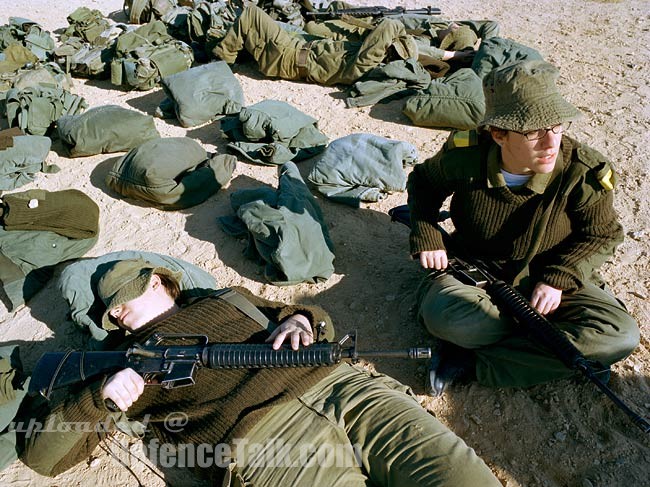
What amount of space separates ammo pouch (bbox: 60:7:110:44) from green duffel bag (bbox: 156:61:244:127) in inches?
124

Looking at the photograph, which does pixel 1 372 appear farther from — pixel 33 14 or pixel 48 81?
pixel 33 14

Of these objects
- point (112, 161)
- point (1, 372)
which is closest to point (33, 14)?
point (112, 161)

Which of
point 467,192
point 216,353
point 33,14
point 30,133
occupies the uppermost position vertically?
point 467,192

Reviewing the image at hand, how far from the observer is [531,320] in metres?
2.76

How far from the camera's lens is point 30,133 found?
18.8 ft

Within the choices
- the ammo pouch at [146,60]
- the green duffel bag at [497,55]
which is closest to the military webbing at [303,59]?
the ammo pouch at [146,60]

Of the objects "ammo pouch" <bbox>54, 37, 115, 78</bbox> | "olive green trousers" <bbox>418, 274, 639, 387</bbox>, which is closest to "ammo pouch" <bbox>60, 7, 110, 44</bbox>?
"ammo pouch" <bbox>54, 37, 115, 78</bbox>

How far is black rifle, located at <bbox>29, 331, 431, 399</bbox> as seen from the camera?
2.54 metres

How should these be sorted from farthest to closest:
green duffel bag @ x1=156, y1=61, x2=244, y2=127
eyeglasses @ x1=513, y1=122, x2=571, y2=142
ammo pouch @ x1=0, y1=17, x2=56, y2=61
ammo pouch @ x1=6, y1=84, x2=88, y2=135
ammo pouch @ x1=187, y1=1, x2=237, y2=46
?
ammo pouch @ x1=0, y1=17, x2=56, y2=61 → ammo pouch @ x1=187, y1=1, x2=237, y2=46 → green duffel bag @ x1=156, y1=61, x2=244, y2=127 → ammo pouch @ x1=6, y1=84, x2=88, y2=135 → eyeglasses @ x1=513, y1=122, x2=571, y2=142

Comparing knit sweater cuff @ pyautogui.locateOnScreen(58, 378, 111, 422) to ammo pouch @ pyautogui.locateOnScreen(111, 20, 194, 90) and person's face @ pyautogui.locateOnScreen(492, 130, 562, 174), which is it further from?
ammo pouch @ pyautogui.locateOnScreen(111, 20, 194, 90)

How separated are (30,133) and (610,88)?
6.20 meters

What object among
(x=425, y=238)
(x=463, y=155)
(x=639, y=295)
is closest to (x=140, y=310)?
(x=425, y=238)

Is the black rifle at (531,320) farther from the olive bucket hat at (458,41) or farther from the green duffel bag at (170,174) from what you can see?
the olive bucket hat at (458,41)

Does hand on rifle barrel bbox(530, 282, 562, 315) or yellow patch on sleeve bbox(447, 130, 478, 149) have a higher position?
yellow patch on sleeve bbox(447, 130, 478, 149)
